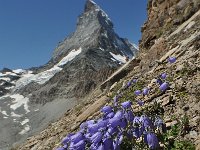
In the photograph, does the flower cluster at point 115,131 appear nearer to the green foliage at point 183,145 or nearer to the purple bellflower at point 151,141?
the purple bellflower at point 151,141

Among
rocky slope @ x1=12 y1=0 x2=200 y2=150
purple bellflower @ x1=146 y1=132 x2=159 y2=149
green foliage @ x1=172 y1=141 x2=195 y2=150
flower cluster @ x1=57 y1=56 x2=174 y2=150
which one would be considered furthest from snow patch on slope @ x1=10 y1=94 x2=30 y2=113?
purple bellflower @ x1=146 y1=132 x2=159 y2=149

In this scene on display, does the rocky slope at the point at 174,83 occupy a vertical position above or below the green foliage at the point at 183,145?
above

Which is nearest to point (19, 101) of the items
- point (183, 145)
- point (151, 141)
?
point (183, 145)

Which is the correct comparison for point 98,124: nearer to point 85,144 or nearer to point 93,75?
point 85,144

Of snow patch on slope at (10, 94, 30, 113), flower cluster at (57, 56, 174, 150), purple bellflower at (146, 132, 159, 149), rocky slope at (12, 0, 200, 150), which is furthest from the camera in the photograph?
snow patch on slope at (10, 94, 30, 113)

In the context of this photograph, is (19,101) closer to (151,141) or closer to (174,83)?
(174,83)

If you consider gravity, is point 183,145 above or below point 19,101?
below

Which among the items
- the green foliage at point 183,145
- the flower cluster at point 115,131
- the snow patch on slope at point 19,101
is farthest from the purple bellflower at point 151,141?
the snow patch on slope at point 19,101

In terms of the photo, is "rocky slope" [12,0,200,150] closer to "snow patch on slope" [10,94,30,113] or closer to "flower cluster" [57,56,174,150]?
"flower cluster" [57,56,174,150]

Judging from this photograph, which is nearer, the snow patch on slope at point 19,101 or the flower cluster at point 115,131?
the flower cluster at point 115,131

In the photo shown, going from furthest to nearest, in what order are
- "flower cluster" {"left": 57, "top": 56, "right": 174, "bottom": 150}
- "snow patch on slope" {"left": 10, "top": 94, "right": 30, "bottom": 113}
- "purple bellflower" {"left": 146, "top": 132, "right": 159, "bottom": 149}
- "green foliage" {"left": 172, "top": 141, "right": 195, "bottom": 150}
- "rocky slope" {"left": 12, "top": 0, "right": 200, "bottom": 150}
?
"snow patch on slope" {"left": 10, "top": 94, "right": 30, "bottom": 113} < "rocky slope" {"left": 12, "top": 0, "right": 200, "bottom": 150} < "green foliage" {"left": 172, "top": 141, "right": 195, "bottom": 150} < "purple bellflower" {"left": 146, "top": 132, "right": 159, "bottom": 149} < "flower cluster" {"left": 57, "top": 56, "right": 174, "bottom": 150}

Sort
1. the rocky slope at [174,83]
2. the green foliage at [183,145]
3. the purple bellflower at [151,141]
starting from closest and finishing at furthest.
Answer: the purple bellflower at [151,141] < the green foliage at [183,145] < the rocky slope at [174,83]

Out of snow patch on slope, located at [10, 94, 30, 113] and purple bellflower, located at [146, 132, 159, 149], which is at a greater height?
snow patch on slope, located at [10, 94, 30, 113]

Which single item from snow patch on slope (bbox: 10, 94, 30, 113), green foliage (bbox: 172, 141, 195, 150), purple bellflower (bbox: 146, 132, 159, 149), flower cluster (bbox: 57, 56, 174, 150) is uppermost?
snow patch on slope (bbox: 10, 94, 30, 113)
